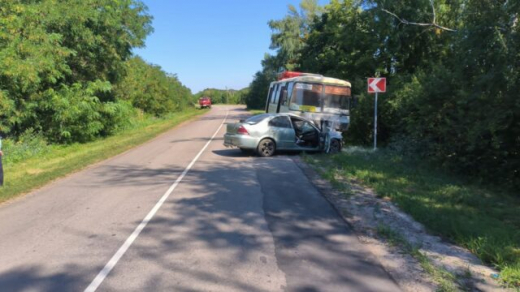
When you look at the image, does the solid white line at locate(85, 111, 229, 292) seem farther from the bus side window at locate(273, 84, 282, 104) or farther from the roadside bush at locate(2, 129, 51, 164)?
the bus side window at locate(273, 84, 282, 104)

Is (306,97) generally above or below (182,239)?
above

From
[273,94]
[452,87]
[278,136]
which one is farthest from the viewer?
[273,94]

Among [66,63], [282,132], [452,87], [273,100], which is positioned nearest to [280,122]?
[282,132]

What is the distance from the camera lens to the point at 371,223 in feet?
22.3

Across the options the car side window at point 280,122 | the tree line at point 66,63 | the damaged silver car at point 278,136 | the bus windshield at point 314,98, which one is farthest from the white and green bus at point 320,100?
the tree line at point 66,63

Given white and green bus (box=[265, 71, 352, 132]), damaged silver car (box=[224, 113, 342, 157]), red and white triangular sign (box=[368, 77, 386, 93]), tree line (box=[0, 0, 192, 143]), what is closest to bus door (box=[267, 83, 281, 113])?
white and green bus (box=[265, 71, 352, 132])

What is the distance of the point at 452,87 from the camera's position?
12664 mm

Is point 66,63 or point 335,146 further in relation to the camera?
point 66,63

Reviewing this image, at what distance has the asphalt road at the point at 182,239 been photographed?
4.64m

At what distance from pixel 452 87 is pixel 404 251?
8.58 metres

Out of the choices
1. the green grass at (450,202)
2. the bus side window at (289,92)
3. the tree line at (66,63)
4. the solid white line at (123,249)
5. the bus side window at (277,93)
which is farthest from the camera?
the bus side window at (277,93)

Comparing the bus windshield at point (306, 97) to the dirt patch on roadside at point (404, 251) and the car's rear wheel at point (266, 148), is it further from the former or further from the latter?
the dirt patch on roadside at point (404, 251)

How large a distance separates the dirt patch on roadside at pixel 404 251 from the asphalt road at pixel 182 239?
209 millimetres

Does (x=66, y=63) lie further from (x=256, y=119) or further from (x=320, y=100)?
(x=320, y=100)
